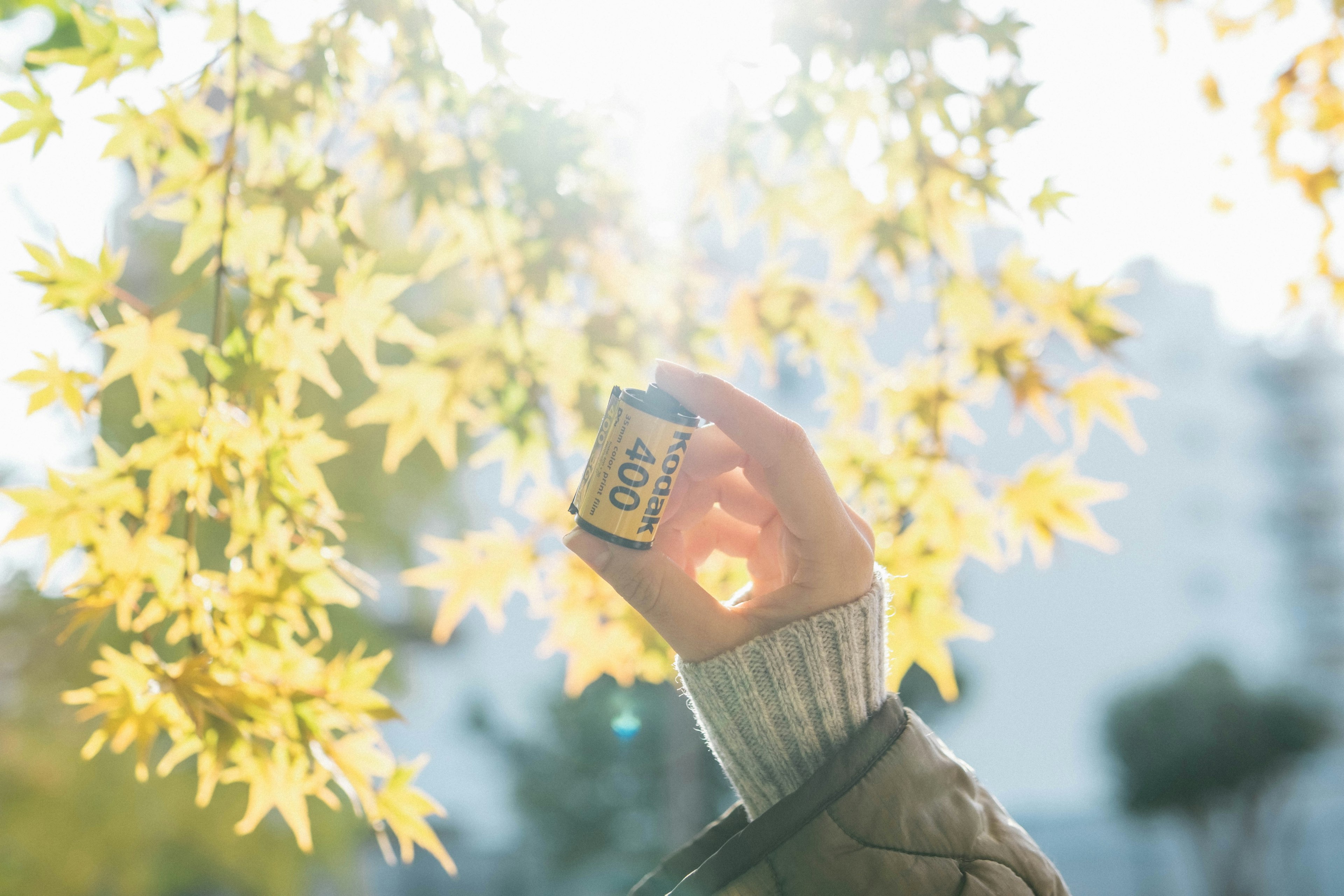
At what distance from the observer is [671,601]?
106 centimetres

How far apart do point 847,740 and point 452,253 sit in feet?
4.83

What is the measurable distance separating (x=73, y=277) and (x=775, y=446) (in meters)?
1.15

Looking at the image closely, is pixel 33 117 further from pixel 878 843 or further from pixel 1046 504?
pixel 1046 504

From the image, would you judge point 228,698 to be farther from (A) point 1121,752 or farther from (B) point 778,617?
(A) point 1121,752

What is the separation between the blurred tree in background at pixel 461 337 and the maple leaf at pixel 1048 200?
0.01 meters

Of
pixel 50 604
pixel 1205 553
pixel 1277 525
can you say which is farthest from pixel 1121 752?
pixel 50 604

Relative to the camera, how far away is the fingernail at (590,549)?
108 centimetres

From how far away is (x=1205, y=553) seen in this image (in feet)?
90.9

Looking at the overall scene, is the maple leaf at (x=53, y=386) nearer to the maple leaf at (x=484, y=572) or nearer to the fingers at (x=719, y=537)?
the maple leaf at (x=484, y=572)

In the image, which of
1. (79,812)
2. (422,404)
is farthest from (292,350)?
(79,812)

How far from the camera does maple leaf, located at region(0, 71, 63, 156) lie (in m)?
1.25

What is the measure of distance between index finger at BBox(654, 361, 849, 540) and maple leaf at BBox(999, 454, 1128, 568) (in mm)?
1067

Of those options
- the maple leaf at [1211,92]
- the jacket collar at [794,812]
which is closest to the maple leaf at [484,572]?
the jacket collar at [794,812]

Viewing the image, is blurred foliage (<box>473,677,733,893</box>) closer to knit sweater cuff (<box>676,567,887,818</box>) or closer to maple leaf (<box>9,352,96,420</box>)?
maple leaf (<box>9,352,96,420</box>)
